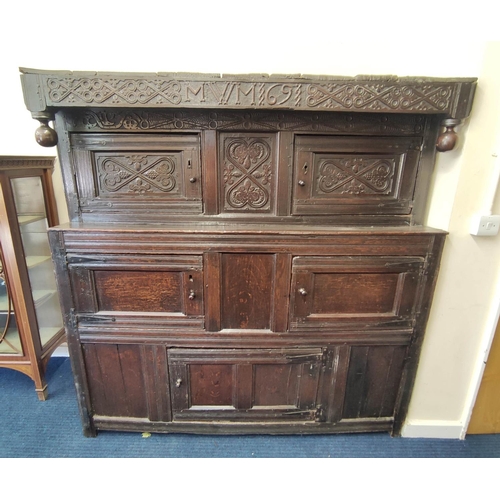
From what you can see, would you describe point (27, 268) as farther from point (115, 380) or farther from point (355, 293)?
point (355, 293)

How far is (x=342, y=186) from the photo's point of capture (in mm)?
1248

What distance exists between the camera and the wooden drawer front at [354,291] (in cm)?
120

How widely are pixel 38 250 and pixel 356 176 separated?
6.31 feet

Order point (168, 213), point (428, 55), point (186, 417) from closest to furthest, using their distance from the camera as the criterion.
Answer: point (428, 55) → point (168, 213) → point (186, 417)

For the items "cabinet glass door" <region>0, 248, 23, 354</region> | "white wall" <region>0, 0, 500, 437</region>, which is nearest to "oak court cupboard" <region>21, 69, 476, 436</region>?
"white wall" <region>0, 0, 500, 437</region>

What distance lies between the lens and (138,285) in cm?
123

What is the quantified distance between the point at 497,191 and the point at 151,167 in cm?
153

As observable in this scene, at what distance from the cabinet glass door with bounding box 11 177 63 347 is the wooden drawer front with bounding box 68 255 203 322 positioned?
25.6 inches

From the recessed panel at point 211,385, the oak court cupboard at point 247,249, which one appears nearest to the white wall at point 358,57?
the oak court cupboard at point 247,249

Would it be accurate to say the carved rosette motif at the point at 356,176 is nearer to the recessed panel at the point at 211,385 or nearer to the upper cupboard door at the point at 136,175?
the upper cupboard door at the point at 136,175

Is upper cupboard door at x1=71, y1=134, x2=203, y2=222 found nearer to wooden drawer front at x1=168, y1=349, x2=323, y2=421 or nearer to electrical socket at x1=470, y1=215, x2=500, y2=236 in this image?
wooden drawer front at x1=168, y1=349, x2=323, y2=421

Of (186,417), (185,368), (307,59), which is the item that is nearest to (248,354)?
(185,368)

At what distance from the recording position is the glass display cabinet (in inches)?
56.1

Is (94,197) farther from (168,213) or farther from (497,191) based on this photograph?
(497,191)
